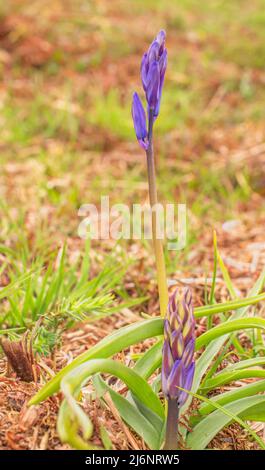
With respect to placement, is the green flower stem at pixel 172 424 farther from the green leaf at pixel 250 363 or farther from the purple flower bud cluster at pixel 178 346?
the green leaf at pixel 250 363

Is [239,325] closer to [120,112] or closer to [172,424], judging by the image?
[172,424]

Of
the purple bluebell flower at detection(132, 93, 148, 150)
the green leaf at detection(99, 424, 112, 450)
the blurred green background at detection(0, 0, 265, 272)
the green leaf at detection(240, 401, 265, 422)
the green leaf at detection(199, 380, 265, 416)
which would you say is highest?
the blurred green background at detection(0, 0, 265, 272)

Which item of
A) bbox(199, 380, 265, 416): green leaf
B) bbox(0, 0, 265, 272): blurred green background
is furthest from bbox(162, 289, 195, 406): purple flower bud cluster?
bbox(0, 0, 265, 272): blurred green background

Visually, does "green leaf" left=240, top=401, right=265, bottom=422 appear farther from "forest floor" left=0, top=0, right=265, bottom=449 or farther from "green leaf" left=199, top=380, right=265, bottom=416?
"forest floor" left=0, top=0, right=265, bottom=449

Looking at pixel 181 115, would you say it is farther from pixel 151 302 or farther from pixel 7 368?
pixel 7 368

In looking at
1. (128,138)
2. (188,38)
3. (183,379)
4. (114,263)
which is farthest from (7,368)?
(188,38)
